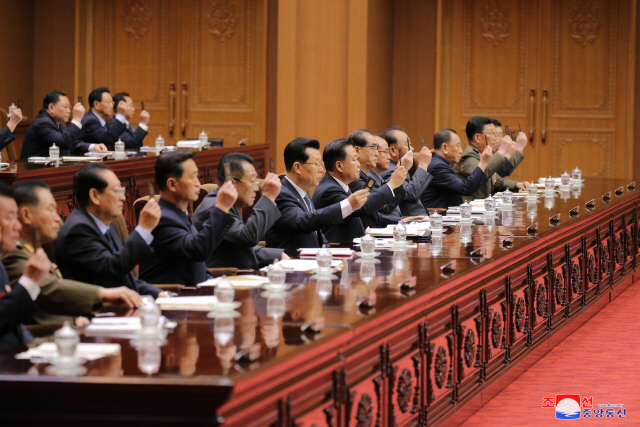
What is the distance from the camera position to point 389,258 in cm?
385

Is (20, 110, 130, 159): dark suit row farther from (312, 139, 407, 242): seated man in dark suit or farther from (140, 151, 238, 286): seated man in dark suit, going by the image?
(140, 151, 238, 286): seated man in dark suit

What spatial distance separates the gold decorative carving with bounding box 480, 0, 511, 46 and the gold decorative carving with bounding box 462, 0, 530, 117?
11 cm

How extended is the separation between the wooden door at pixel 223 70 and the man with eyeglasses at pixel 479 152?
402 cm

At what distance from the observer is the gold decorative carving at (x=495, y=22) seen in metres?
10.1

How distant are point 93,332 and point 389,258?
1666 millimetres

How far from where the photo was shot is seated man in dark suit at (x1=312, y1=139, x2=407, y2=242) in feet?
16.0

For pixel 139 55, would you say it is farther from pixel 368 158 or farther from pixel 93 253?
pixel 93 253

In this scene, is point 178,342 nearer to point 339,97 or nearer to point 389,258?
point 389,258

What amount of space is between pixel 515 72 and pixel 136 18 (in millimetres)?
4338

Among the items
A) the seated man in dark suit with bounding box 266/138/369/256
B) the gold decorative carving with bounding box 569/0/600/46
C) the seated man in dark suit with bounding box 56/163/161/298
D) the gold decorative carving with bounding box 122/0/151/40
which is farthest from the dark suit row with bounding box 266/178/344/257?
the gold decorative carving with bounding box 122/0/151/40

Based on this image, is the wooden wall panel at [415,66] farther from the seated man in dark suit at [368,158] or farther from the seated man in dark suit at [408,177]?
the seated man in dark suit at [368,158]

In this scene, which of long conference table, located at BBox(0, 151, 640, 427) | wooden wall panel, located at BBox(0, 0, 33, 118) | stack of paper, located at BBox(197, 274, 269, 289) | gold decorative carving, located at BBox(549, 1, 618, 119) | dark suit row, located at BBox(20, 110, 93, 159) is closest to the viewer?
long conference table, located at BBox(0, 151, 640, 427)

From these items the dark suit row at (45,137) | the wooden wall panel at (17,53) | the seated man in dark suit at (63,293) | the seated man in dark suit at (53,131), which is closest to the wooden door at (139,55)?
the wooden wall panel at (17,53)

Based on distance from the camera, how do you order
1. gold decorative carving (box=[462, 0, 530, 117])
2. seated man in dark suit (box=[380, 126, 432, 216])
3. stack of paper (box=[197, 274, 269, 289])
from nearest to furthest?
stack of paper (box=[197, 274, 269, 289]) < seated man in dark suit (box=[380, 126, 432, 216]) < gold decorative carving (box=[462, 0, 530, 117])
